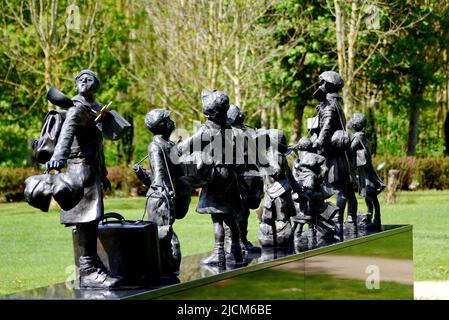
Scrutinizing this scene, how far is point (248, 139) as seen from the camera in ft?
27.4

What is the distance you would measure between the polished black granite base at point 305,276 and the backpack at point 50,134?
961mm

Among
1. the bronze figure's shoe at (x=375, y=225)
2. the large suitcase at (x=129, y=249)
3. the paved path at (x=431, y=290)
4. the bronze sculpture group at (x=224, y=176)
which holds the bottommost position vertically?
the paved path at (x=431, y=290)

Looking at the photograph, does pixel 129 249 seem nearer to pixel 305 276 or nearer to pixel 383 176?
pixel 305 276

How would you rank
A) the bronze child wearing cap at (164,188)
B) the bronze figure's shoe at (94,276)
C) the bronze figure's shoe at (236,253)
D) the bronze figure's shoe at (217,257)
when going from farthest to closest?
the bronze figure's shoe at (236,253) → the bronze figure's shoe at (217,257) → the bronze child wearing cap at (164,188) → the bronze figure's shoe at (94,276)

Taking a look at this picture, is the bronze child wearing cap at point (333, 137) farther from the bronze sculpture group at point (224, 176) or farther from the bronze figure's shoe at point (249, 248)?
the bronze figure's shoe at point (249, 248)

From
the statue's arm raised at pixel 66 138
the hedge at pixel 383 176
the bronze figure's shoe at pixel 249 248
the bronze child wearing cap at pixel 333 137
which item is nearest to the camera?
the statue's arm raised at pixel 66 138

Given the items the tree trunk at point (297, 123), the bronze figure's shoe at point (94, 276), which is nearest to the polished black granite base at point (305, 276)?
A: the bronze figure's shoe at point (94, 276)

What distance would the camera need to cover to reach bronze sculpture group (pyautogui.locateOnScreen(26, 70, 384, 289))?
666 centimetres

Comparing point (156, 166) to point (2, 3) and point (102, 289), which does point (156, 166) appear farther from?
point (2, 3)

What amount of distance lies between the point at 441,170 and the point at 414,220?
436 inches

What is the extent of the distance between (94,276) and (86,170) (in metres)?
0.76

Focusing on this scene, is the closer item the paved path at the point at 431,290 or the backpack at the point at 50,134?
the backpack at the point at 50,134

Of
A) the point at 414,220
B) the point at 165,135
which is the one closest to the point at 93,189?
the point at 165,135

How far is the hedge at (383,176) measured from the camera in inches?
1184
